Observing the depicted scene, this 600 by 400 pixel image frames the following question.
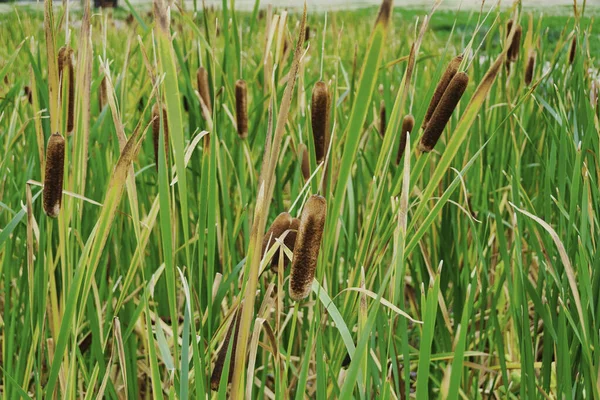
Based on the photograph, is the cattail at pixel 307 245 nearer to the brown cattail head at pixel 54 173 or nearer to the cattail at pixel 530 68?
the brown cattail head at pixel 54 173

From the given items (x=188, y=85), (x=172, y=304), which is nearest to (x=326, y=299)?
(x=172, y=304)

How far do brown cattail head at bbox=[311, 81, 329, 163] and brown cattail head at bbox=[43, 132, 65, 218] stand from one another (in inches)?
9.1

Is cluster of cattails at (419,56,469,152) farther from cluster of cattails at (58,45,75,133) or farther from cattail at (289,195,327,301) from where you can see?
cluster of cattails at (58,45,75,133)

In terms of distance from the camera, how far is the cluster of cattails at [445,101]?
1.97 feet

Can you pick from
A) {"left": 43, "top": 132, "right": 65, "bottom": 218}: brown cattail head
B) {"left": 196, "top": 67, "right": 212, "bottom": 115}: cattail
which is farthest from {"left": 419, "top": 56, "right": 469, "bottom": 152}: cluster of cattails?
{"left": 196, "top": 67, "right": 212, "bottom": 115}: cattail

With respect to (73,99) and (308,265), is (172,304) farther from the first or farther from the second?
(73,99)

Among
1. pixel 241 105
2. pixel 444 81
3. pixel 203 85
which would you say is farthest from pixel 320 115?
pixel 203 85

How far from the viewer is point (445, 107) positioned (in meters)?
0.61

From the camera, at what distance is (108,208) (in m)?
0.57

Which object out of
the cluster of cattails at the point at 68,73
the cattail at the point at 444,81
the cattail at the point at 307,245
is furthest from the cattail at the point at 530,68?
the cattail at the point at 307,245

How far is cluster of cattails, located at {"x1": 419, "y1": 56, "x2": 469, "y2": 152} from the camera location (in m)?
0.60

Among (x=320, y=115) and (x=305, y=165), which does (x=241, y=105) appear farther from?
(x=320, y=115)

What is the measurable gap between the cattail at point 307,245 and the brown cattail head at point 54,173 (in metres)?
0.22

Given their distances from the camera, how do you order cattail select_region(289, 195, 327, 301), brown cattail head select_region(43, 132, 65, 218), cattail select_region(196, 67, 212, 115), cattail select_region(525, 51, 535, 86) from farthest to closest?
cattail select_region(525, 51, 535, 86)
cattail select_region(196, 67, 212, 115)
brown cattail head select_region(43, 132, 65, 218)
cattail select_region(289, 195, 327, 301)
